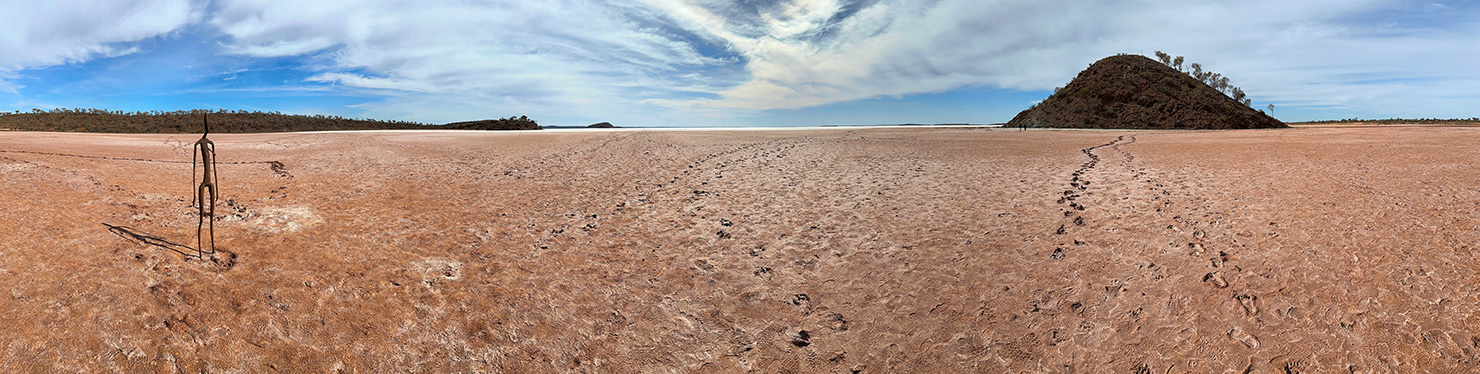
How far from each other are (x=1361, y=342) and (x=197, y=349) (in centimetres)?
677

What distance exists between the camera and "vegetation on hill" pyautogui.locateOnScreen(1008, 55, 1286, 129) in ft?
116

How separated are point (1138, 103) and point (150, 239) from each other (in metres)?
47.8

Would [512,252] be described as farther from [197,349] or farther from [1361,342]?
[1361,342]

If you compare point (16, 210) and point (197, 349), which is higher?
point (16, 210)

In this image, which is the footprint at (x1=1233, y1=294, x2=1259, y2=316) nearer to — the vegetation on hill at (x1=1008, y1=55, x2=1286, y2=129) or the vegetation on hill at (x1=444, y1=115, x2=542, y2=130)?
the vegetation on hill at (x1=444, y1=115, x2=542, y2=130)

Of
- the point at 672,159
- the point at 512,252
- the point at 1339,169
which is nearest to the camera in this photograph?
the point at 512,252

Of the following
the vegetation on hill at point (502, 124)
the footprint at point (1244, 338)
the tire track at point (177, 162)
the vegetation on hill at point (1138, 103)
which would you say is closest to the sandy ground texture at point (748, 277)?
the footprint at point (1244, 338)

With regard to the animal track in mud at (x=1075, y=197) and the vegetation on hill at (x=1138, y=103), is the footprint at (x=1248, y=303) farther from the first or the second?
the vegetation on hill at (x=1138, y=103)

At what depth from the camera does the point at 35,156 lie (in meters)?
7.59

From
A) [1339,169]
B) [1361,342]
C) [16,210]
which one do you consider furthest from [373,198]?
[1339,169]

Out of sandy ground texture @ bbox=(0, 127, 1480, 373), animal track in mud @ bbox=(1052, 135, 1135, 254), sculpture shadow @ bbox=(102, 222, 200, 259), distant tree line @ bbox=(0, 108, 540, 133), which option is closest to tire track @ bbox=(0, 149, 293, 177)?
sandy ground texture @ bbox=(0, 127, 1480, 373)

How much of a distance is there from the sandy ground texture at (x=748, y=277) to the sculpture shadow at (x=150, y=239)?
0.14ft

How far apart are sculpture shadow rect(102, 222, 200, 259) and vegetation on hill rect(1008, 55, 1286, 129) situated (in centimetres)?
4363

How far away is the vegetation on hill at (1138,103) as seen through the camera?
35219 mm
